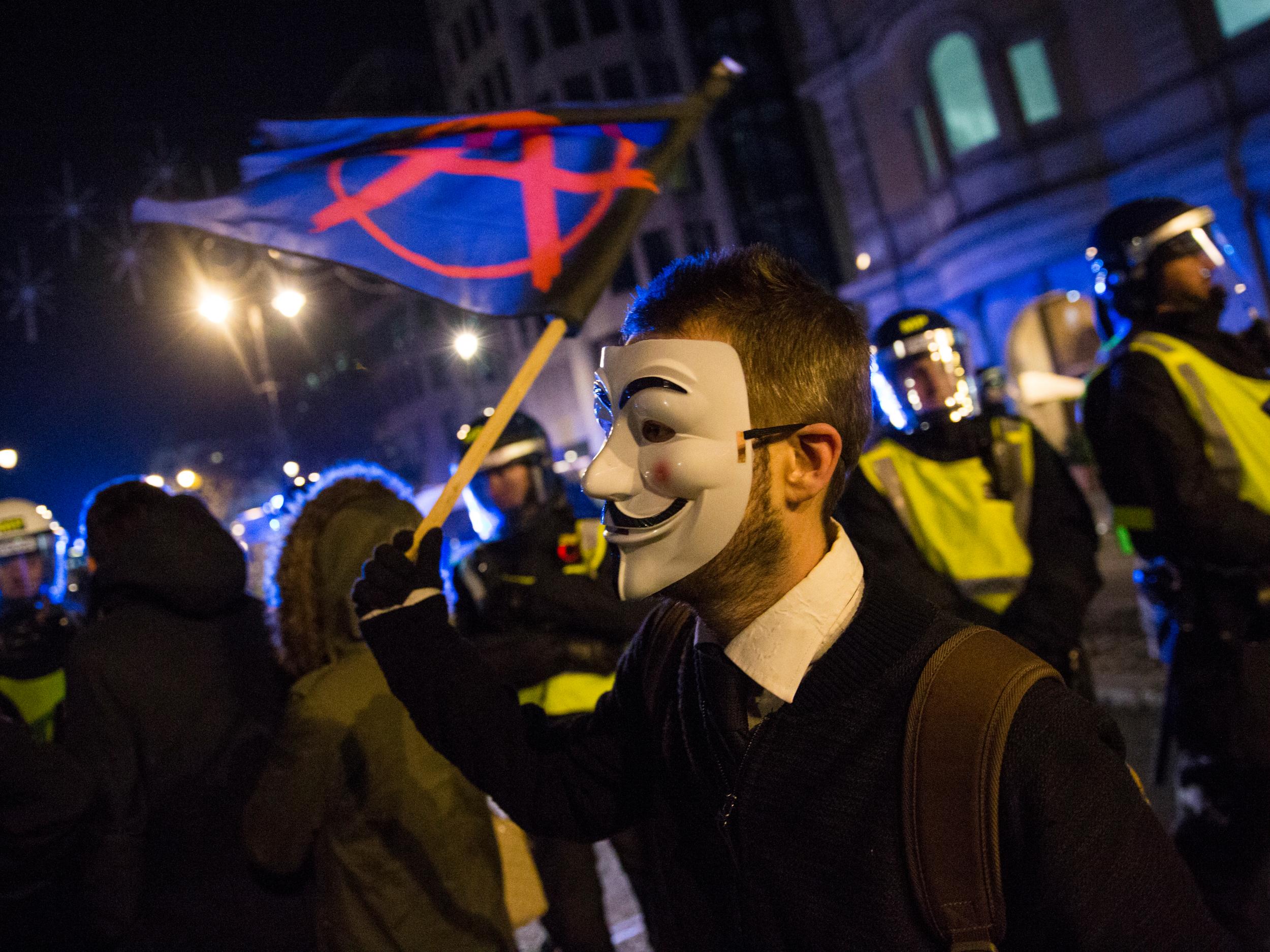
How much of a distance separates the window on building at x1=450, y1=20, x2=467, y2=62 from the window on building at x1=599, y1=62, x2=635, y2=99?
370 inches

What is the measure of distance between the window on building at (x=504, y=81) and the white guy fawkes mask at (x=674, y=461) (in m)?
39.1

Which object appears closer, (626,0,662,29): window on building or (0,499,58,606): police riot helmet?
(0,499,58,606): police riot helmet

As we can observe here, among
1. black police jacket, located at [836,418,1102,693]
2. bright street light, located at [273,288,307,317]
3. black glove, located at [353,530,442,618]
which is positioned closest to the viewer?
black glove, located at [353,530,442,618]

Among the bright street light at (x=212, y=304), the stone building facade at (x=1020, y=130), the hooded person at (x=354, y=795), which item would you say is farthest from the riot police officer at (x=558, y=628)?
the stone building facade at (x=1020, y=130)

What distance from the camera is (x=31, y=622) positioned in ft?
13.9

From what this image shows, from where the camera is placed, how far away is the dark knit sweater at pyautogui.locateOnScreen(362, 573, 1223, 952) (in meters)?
1.26

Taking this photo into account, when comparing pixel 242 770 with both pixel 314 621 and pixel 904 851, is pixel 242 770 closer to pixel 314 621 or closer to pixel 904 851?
pixel 314 621

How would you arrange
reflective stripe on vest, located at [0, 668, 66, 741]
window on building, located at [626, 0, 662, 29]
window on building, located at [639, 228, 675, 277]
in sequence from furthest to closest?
window on building, located at [626, 0, 662, 29] → window on building, located at [639, 228, 675, 277] → reflective stripe on vest, located at [0, 668, 66, 741]

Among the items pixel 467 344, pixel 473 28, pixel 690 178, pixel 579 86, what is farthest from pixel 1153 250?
pixel 473 28

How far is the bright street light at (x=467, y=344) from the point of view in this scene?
38.5 metres

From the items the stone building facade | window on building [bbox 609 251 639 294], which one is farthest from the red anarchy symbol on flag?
window on building [bbox 609 251 639 294]

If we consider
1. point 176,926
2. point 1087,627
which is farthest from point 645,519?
point 1087,627

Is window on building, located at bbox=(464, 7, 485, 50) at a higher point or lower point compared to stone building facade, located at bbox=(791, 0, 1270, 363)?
higher

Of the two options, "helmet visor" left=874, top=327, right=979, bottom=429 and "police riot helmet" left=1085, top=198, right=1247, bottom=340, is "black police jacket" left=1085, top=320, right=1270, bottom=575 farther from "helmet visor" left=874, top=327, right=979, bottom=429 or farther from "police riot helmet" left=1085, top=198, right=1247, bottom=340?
"helmet visor" left=874, top=327, right=979, bottom=429
